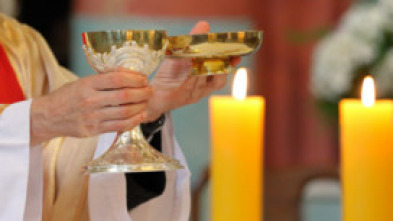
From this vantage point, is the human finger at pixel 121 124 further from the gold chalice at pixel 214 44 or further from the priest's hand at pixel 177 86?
the priest's hand at pixel 177 86

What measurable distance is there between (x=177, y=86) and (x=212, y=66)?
0.54 feet

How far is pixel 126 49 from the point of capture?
105 centimetres

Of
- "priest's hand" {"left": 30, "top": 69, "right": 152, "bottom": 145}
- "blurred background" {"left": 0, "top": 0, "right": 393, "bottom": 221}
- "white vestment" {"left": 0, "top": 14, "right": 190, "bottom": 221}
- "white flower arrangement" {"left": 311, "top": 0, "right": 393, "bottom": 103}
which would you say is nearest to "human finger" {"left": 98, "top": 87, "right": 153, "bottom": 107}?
"priest's hand" {"left": 30, "top": 69, "right": 152, "bottom": 145}

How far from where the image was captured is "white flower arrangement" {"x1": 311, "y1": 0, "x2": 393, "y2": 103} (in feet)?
6.88

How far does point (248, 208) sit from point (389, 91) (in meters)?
1.24

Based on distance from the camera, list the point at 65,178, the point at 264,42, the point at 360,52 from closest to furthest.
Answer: the point at 65,178
the point at 360,52
the point at 264,42

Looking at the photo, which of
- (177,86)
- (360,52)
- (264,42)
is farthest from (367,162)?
(264,42)

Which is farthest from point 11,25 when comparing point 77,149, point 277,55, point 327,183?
point 277,55

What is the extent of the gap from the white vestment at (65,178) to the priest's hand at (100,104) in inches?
6.6

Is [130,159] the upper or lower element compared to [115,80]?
lower

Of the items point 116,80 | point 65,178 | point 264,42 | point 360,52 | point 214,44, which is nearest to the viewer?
point 116,80

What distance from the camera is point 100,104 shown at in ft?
3.52

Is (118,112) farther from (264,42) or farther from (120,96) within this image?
(264,42)

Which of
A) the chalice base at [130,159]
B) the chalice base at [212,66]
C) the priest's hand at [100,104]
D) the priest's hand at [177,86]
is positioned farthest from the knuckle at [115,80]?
the priest's hand at [177,86]
